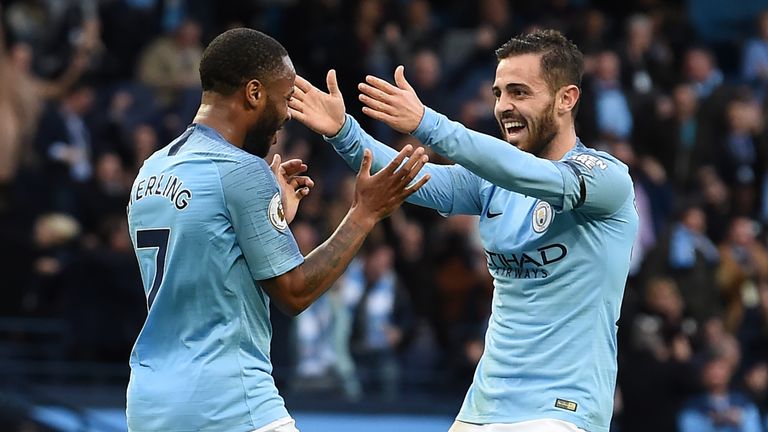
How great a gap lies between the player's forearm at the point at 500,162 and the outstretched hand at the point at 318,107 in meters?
0.67

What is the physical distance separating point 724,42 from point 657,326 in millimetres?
7296

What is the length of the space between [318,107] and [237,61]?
86 centimetres

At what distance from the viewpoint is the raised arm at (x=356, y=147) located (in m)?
6.20

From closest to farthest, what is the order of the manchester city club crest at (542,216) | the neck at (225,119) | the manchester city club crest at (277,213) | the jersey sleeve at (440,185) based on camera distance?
the manchester city club crest at (277,213)
the neck at (225,119)
the manchester city club crest at (542,216)
the jersey sleeve at (440,185)

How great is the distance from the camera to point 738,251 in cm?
1530

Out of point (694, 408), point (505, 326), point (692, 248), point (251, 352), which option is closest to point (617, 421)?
point (694, 408)

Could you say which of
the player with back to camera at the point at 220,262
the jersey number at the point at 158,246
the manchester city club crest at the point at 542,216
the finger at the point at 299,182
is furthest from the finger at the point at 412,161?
the jersey number at the point at 158,246

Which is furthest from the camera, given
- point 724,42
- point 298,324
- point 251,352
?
point 724,42

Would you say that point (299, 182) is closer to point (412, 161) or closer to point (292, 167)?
point (292, 167)

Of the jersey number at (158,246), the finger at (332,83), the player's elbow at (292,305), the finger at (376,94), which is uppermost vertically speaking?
the finger at (332,83)

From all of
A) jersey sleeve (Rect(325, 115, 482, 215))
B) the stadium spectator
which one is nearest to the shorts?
jersey sleeve (Rect(325, 115, 482, 215))

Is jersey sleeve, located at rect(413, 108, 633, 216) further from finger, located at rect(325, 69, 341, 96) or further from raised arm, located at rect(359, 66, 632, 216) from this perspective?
finger, located at rect(325, 69, 341, 96)

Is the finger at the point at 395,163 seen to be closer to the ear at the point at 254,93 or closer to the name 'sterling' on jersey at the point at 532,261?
the ear at the point at 254,93

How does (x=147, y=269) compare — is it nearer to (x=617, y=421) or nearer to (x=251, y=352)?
(x=251, y=352)
